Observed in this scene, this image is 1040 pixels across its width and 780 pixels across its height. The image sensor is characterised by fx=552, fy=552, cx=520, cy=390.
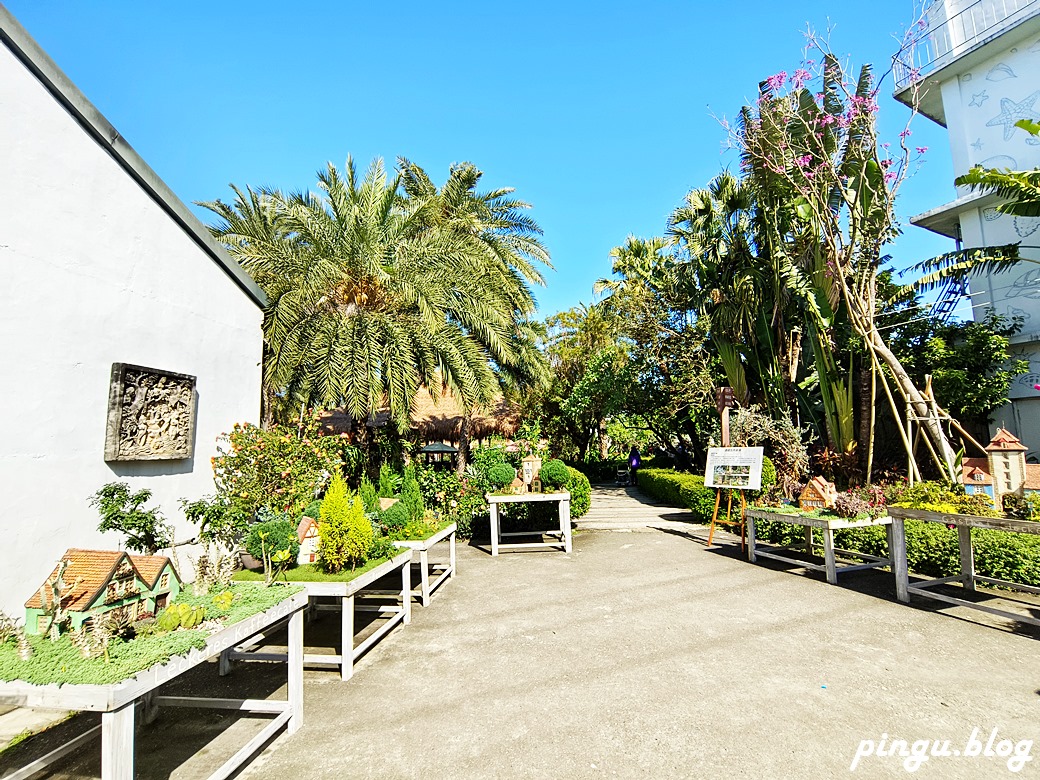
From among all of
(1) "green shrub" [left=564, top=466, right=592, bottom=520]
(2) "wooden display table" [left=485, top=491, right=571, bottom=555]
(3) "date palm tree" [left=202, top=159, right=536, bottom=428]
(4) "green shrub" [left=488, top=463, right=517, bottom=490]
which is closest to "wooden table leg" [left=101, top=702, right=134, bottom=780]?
(3) "date palm tree" [left=202, top=159, right=536, bottom=428]

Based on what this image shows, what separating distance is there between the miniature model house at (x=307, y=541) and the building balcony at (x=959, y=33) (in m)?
15.1

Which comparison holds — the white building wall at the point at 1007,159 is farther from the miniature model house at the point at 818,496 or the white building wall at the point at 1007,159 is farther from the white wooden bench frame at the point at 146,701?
the white wooden bench frame at the point at 146,701

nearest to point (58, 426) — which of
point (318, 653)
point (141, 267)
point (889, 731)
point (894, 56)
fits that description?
point (141, 267)

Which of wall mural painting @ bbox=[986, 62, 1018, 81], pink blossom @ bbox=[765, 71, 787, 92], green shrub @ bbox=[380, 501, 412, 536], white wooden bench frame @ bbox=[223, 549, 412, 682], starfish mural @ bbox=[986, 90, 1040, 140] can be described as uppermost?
wall mural painting @ bbox=[986, 62, 1018, 81]

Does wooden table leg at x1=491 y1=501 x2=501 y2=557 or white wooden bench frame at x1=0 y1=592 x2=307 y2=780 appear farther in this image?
wooden table leg at x1=491 y1=501 x2=501 y2=557

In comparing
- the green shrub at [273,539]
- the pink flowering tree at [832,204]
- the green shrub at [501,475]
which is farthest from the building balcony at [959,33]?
the green shrub at [273,539]

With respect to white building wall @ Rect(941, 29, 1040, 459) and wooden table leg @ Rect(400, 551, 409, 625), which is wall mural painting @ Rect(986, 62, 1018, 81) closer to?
white building wall @ Rect(941, 29, 1040, 459)

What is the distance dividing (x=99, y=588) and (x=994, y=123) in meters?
18.8

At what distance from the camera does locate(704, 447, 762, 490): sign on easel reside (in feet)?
31.3

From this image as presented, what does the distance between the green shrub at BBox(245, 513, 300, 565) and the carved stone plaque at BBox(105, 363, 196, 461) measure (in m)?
1.85

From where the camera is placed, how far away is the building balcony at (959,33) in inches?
502

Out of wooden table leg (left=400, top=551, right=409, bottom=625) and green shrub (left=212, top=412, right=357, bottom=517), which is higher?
green shrub (left=212, top=412, right=357, bottom=517)

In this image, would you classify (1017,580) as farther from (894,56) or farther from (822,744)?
(894,56)

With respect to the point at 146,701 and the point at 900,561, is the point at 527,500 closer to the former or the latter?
the point at 900,561
